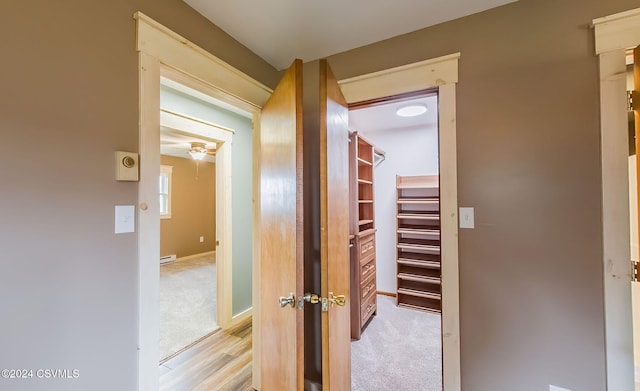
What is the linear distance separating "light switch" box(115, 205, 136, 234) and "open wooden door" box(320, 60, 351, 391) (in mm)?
882

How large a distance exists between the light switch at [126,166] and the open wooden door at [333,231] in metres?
A: 0.87

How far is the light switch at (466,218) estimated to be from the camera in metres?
1.50

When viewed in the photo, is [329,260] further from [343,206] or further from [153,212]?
[153,212]

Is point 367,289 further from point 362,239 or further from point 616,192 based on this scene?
point 616,192

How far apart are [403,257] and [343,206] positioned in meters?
2.38

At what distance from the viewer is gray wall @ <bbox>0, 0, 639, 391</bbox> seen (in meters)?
0.93

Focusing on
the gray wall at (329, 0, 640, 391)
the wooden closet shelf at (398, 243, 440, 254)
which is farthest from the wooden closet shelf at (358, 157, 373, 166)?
the gray wall at (329, 0, 640, 391)

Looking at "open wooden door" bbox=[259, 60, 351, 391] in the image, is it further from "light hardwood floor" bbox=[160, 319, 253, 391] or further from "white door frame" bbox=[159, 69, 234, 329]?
"white door frame" bbox=[159, 69, 234, 329]

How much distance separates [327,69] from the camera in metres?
1.23

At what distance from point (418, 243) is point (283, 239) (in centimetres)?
279

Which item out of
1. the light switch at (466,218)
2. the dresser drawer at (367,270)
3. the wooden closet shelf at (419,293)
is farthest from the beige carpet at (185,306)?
the light switch at (466,218)

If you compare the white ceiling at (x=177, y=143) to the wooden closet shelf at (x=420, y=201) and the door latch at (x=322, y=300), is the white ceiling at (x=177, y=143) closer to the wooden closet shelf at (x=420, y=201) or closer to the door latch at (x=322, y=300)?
the door latch at (x=322, y=300)

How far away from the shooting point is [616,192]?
3.98 feet

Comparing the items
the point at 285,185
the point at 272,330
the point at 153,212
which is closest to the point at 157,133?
the point at 153,212
